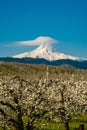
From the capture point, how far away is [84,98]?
45344 millimetres

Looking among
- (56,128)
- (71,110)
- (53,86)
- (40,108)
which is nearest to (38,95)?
(40,108)

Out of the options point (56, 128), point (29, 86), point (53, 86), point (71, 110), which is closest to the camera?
point (29, 86)

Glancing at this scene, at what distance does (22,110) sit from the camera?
1201 inches

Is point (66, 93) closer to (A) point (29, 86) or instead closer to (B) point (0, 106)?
(A) point (29, 86)

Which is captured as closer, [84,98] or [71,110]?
[71,110]

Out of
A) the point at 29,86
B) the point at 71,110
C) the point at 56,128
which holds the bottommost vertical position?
the point at 56,128

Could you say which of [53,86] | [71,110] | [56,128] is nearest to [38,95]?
[71,110]

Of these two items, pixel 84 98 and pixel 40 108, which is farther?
pixel 84 98

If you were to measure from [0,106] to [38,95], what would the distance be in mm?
2928

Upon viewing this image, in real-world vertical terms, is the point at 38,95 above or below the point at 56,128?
above

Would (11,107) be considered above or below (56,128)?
above

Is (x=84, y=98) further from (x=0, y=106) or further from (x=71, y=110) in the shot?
(x=0, y=106)

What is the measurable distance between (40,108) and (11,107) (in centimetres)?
213

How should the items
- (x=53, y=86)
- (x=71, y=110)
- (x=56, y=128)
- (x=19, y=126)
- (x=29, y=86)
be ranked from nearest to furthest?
(x=19, y=126)
(x=29, y=86)
(x=71, y=110)
(x=53, y=86)
(x=56, y=128)
